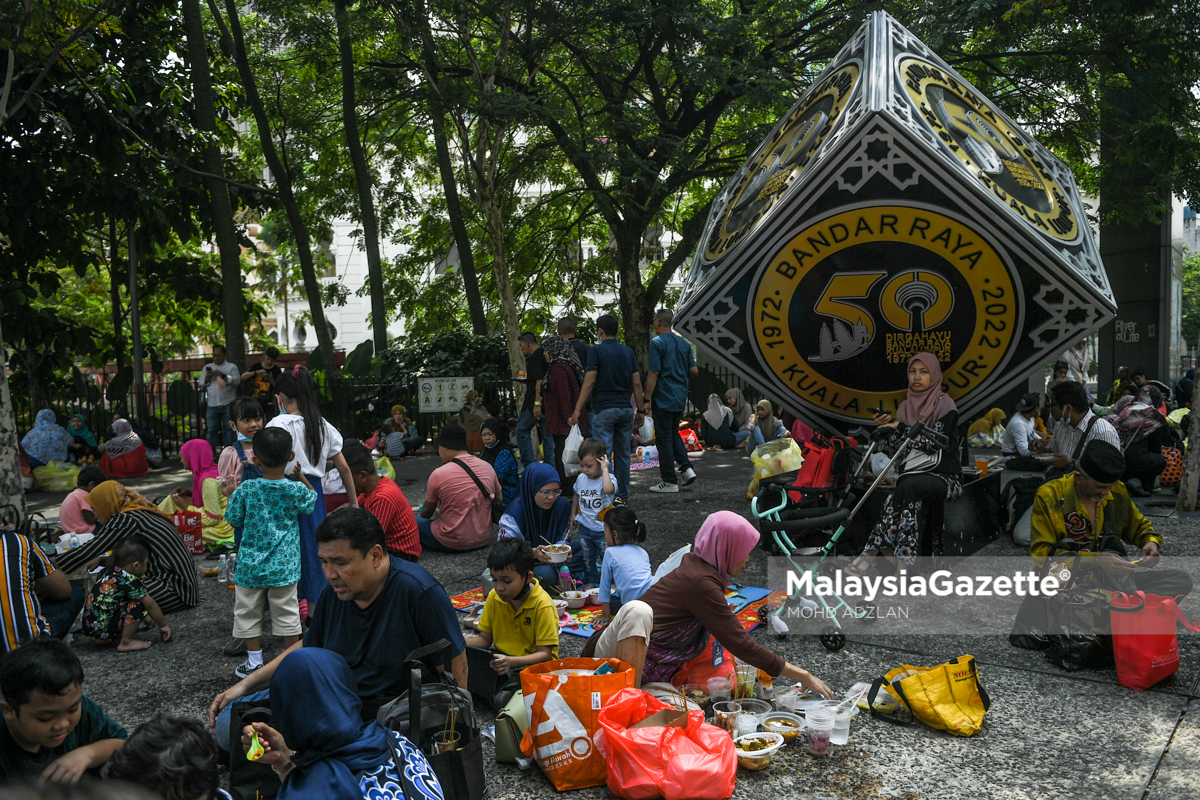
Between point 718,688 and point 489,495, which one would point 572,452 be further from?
point 718,688

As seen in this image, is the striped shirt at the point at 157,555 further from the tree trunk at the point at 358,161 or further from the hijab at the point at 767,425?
the tree trunk at the point at 358,161

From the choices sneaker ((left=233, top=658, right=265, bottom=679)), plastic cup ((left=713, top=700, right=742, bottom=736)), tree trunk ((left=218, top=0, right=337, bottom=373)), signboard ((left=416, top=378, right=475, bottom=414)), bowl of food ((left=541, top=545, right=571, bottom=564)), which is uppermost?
tree trunk ((left=218, top=0, right=337, bottom=373))

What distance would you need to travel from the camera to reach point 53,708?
9.37 ft

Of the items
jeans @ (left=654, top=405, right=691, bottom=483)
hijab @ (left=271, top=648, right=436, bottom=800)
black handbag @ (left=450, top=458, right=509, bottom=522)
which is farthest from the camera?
jeans @ (left=654, top=405, right=691, bottom=483)

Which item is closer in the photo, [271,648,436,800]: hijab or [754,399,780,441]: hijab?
[271,648,436,800]: hijab

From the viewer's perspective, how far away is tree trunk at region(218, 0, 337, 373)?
14891 mm

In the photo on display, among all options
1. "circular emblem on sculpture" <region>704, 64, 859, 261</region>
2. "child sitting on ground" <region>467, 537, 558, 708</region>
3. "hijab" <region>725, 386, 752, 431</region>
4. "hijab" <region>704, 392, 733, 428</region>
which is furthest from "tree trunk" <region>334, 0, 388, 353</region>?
"child sitting on ground" <region>467, 537, 558, 708</region>

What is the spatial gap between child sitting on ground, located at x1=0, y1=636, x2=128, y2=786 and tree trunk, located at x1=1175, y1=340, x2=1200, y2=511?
907 cm

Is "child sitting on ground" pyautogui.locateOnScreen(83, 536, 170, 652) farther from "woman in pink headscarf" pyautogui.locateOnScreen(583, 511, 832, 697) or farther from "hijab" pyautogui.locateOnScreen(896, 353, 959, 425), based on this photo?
"hijab" pyautogui.locateOnScreen(896, 353, 959, 425)

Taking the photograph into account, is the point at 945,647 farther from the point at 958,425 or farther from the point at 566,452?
the point at 566,452

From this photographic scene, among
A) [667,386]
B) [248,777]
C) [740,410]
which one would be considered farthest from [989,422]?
[248,777]

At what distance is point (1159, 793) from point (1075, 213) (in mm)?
4725

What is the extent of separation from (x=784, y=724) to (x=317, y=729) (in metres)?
2.16

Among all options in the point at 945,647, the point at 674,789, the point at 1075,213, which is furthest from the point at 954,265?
the point at 674,789
